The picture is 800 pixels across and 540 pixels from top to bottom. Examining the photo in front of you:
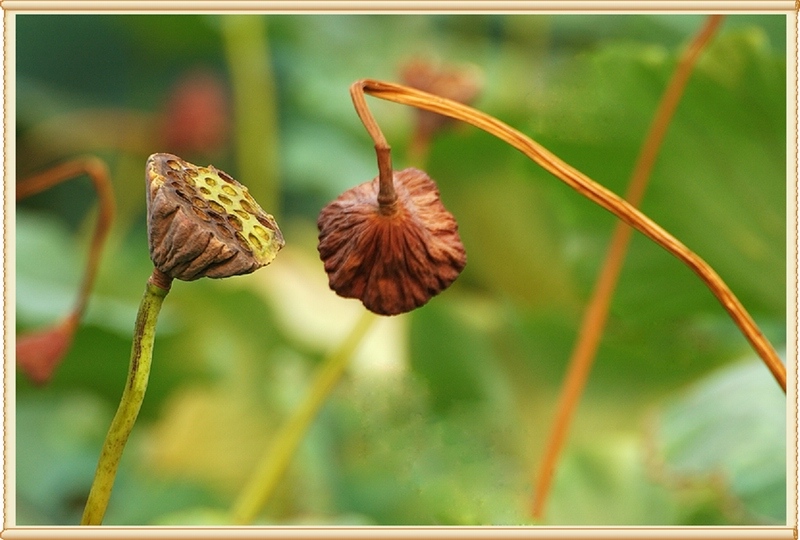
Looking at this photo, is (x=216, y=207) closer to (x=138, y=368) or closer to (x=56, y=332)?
(x=138, y=368)

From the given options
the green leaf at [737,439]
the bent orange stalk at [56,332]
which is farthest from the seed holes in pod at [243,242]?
the green leaf at [737,439]

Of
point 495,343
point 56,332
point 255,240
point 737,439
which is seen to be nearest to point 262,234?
point 255,240

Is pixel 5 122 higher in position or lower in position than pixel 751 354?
lower

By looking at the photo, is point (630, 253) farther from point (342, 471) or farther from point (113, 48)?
point (113, 48)

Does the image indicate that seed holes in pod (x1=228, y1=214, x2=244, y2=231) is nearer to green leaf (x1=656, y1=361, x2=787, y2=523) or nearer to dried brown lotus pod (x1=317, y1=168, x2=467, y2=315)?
dried brown lotus pod (x1=317, y1=168, x2=467, y2=315)

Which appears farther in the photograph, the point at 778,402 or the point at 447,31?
the point at 447,31

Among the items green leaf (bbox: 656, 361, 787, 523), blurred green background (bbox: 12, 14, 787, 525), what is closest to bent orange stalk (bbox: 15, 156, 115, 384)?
blurred green background (bbox: 12, 14, 787, 525)

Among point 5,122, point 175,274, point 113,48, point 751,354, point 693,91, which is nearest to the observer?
point 175,274

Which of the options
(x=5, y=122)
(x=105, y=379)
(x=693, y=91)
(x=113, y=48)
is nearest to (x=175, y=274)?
(x=5, y=122)
